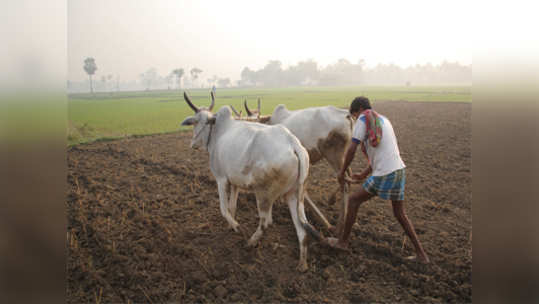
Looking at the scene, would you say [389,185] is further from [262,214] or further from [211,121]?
[211,121]

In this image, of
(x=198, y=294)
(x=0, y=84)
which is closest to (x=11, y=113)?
(x=0, y=84)

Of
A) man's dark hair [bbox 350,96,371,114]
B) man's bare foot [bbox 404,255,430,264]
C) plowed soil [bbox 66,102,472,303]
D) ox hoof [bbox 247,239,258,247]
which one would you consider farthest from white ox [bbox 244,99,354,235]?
ox hoof [bbox 247,239,258,247]

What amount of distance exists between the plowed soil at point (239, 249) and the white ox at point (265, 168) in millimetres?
421

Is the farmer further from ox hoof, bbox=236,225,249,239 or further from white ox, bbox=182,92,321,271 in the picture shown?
ox hoof, bbox=236,225,249,239

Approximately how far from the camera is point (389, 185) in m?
3.57

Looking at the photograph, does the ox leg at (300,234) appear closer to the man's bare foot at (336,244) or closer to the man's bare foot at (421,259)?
the man's bare foot at (336,244)

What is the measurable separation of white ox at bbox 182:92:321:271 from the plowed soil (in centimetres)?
42

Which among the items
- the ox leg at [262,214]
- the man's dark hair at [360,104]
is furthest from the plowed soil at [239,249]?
the man's dark hair at [360,104]

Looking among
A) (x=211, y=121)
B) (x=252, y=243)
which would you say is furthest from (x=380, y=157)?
(x=211, y=121)

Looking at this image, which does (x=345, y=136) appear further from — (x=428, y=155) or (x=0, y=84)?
(x=428, y=155)

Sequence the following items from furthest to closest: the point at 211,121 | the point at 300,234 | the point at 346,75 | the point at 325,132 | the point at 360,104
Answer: the point at 346,75
the point at 325,132
the point at 211,121
the point at 300,234
the point at 360,104

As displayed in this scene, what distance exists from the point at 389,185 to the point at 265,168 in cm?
151

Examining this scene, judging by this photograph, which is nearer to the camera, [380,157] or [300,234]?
[380,157]

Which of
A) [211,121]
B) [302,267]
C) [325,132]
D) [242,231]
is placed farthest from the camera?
[325,132]
